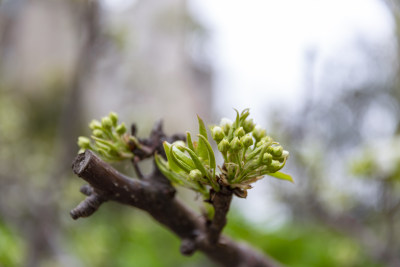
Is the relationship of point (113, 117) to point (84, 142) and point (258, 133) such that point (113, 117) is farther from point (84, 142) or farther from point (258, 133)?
point (258, 133)

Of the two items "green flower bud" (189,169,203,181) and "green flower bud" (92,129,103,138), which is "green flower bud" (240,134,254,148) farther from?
"green flower bud" (92,129,103,138)

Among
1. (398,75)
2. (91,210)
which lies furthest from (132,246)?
(91,210)

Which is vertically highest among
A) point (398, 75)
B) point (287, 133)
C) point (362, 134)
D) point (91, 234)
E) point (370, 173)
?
point (362, 134)

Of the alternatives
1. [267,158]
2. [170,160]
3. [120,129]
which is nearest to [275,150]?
[267,158]

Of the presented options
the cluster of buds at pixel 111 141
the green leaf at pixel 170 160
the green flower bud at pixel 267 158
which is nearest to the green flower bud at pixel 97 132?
the cluster of buds at pixel 111 141

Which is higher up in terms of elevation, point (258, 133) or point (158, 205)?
point (258, 133)

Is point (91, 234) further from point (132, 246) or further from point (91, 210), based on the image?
point (91, 210)

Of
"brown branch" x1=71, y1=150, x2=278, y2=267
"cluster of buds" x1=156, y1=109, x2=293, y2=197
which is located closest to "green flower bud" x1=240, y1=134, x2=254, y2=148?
"cluster of buds" x1=156, y1=109, x2=293, y2=197
